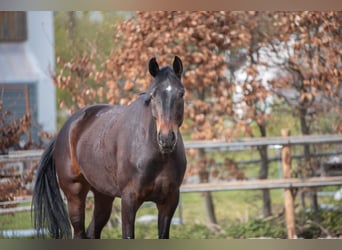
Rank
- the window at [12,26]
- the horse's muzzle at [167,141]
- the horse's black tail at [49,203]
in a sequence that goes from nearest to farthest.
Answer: the horse's muzzle at [167,141] → the horse's black tail at [49,203] → the window at [12,26]

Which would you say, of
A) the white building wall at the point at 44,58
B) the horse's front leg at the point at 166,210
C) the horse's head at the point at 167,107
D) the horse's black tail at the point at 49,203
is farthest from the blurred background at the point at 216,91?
the horse's head at the point at 167,107

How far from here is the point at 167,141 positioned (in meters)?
3.72

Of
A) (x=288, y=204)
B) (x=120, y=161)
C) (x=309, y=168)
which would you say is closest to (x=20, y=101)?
(x=120, y=161)

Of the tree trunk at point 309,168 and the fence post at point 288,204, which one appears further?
the tree trunk at point 309,168

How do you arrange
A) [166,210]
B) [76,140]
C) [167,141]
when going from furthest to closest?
[76,140], [166,210], [167,141]

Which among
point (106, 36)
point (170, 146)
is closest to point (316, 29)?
point (106, 36)

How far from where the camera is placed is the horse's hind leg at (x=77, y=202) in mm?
4492

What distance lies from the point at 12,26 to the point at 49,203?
6.91ft

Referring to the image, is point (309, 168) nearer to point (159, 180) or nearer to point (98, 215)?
point (98, 215)

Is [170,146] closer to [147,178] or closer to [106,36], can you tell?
[147,178]

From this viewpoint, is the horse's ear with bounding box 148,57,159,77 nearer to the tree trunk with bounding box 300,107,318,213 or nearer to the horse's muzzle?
the horse's muzzle

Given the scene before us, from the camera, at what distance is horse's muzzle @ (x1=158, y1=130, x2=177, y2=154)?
372 cm

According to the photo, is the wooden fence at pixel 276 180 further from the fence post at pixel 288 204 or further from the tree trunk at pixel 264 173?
the tree trunk at pixel 264 173

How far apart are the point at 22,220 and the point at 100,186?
191 cm
